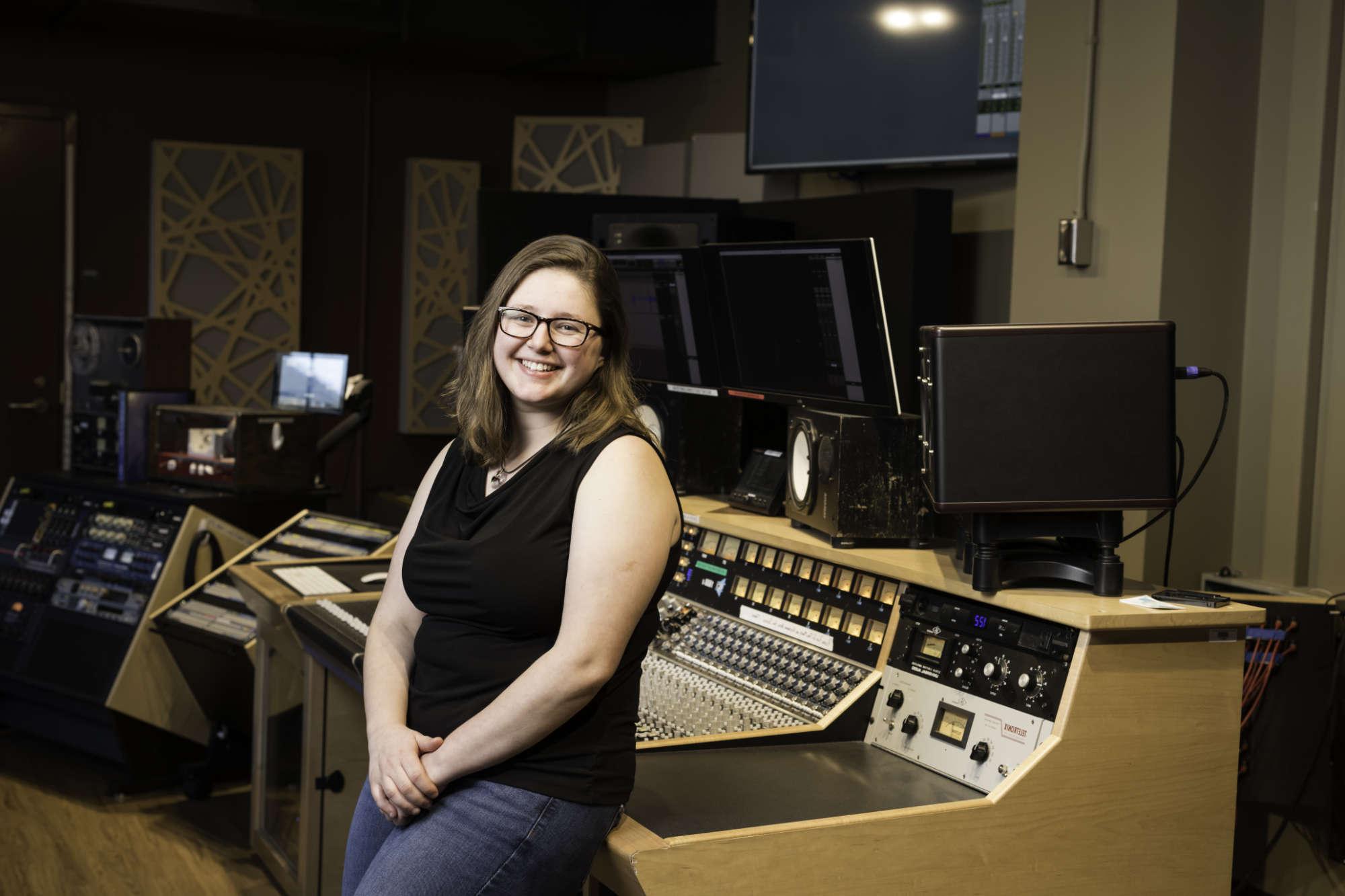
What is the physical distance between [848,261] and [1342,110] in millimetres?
1201

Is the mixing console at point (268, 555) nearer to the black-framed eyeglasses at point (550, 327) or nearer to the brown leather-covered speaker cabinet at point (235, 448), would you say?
the brown leather-covered speaker cabinet at point (235, 448)

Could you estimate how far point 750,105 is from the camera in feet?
13.9

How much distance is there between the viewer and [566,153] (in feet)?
21.5

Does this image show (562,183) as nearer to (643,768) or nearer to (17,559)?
(17,559)

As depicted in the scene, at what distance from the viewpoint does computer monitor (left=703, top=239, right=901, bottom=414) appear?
2.44m

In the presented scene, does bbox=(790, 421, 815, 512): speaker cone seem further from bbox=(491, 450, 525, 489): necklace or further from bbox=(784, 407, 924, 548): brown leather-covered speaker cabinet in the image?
bbox=(491, 450, 525, 489): necklace

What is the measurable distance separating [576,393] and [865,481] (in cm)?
76

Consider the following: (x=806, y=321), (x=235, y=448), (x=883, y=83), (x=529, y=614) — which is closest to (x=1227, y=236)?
(x=806, y=321)

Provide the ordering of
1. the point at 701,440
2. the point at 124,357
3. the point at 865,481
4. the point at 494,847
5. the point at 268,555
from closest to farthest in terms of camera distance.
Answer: the point at 494,847
the point at 865,481
the point at 701,440
the point at 268,555
the point at 124,357

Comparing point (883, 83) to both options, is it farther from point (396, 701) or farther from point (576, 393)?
point (396, 701)

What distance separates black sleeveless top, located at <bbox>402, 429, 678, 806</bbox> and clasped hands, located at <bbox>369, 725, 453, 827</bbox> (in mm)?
31

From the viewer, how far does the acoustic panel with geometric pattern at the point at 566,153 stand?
6488 mm

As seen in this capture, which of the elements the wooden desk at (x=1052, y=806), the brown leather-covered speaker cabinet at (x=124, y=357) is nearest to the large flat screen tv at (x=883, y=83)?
the wooden desk at (x=1052, y=806)

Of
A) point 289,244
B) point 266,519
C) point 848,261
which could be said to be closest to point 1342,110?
point 848,261
